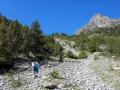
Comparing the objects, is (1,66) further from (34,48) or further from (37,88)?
(34,48)

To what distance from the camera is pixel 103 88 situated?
27141 mm

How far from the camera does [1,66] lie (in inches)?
1425

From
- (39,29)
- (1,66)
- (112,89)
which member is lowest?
(112,89)

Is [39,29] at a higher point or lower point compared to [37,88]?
higher

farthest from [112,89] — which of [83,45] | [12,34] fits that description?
[83,45]

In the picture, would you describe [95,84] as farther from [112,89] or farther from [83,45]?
[83,45]

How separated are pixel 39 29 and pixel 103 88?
111 feet

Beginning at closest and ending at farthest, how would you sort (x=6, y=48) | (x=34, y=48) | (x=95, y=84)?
1. (x=95, y=84)
2. (x=6, y=48)
3. (x=34, y=48)

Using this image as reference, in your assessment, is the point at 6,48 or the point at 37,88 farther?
the point at 6,48

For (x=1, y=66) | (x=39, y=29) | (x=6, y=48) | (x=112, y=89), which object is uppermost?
(x=39, y=29)

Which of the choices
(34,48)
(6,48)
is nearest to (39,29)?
(34,48)

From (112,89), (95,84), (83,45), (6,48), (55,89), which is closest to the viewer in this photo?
(55,89)

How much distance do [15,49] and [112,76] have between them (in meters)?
16.8

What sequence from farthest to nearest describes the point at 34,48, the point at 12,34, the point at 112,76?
the point at 34,48 < the point at 12,34 < the point at 112,76
